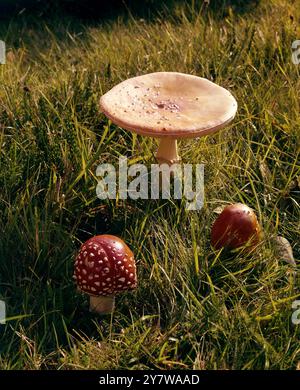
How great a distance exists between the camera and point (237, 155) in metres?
3.30

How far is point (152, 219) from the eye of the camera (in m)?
3.02

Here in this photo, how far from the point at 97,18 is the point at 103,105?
286cm

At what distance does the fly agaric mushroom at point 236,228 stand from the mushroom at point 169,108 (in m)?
0.36

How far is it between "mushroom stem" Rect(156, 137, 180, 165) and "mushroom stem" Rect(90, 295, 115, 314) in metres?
0.78

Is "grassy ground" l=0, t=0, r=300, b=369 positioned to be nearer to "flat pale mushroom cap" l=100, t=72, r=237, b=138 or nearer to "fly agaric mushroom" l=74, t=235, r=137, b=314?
"fly agaric mushroom" l=74, t=235, r=137, b=314

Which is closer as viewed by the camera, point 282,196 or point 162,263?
point 162,263

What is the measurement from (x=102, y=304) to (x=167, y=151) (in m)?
0.84

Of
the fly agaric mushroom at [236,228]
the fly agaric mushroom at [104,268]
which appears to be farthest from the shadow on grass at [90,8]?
the fly agaric mushroom at [104,268]

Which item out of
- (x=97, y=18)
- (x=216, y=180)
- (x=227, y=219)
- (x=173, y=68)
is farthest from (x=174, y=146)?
(x=97, y=18)

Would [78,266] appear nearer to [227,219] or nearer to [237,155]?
[227,219]

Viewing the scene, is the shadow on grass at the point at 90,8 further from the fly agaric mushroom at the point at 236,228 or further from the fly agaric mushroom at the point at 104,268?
the fly agaric mushroom at the point at 104,268

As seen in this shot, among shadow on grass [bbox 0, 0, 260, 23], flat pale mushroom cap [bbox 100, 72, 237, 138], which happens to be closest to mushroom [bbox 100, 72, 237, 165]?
flat pale mushroom cap [bbox 100, 72, 237, 138]

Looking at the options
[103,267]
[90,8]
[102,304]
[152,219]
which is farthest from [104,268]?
[90,8]

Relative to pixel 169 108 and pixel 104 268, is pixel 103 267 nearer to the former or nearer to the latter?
pixel 104 268
